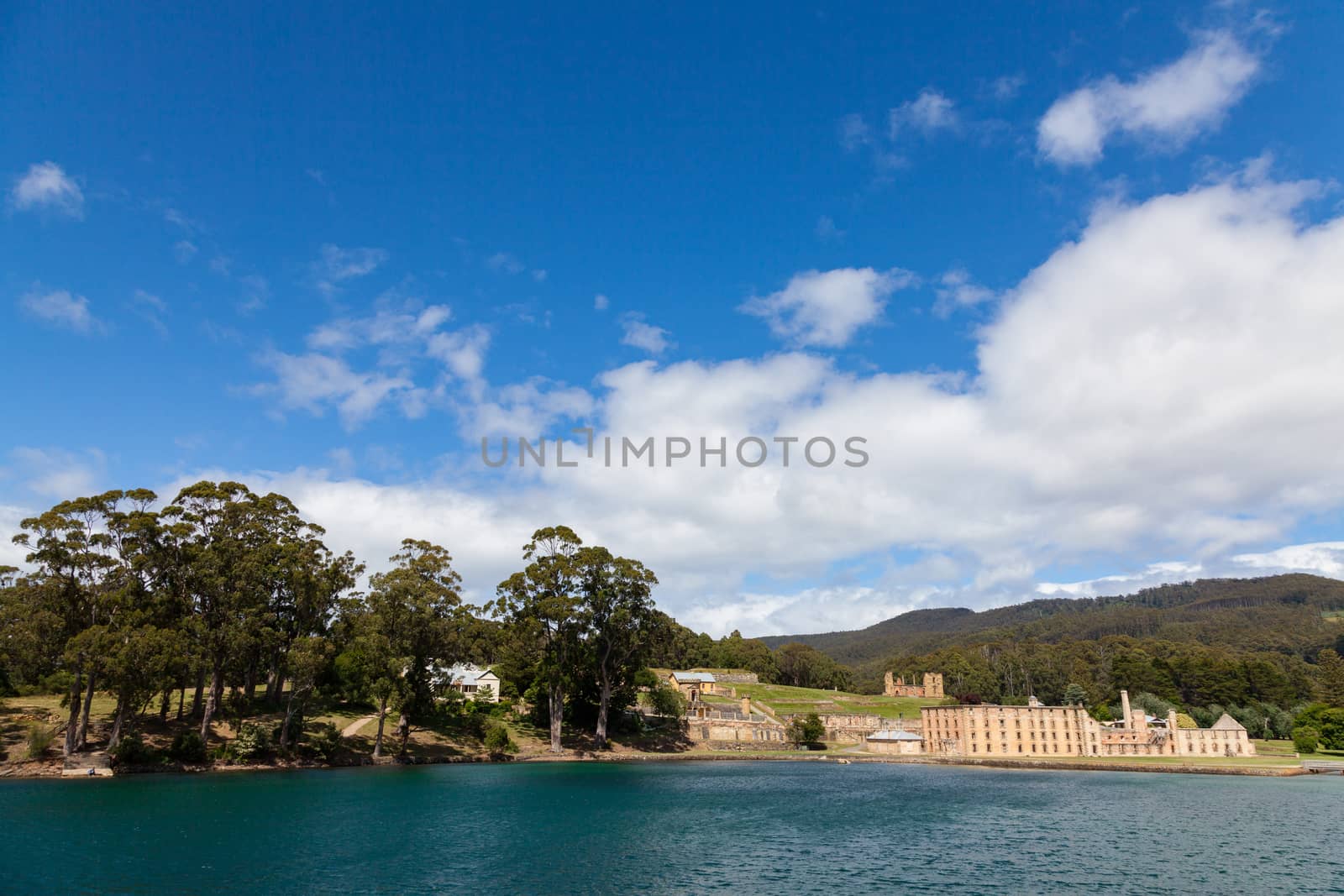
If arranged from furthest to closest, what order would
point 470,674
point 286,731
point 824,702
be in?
point 824,702
point 470,674
point 286,731

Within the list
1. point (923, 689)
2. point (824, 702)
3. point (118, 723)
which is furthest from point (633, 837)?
point (923, 689)

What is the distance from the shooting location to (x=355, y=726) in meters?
82.0

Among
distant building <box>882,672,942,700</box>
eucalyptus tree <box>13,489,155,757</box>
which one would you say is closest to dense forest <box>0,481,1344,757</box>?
eucalyptus tree <box>13,489,155,757</box>

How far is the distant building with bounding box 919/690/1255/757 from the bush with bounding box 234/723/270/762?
3435 inches

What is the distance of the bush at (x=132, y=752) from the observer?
204 ft

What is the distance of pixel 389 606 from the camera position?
253ft

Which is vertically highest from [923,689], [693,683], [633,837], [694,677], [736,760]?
[694,677]

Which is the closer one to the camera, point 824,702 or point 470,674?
point 470,674

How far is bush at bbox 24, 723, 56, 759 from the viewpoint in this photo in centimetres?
6184

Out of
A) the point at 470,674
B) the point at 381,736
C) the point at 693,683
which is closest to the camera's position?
the point at 381,736

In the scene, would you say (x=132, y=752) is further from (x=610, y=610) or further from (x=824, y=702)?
(x=824, y=702)

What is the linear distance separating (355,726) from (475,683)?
24.2 meters

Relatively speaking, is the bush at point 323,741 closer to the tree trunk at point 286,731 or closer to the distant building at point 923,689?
the tree trunk at point 286,731

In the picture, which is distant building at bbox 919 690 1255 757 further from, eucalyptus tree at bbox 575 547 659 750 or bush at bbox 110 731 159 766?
bush at bbox 110 731 159 766
